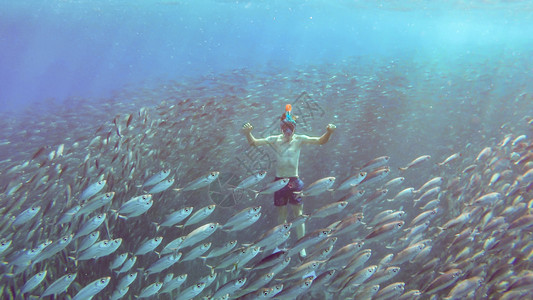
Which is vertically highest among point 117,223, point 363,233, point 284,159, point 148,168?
point 284,159

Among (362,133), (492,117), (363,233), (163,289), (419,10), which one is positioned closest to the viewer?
(163,289)

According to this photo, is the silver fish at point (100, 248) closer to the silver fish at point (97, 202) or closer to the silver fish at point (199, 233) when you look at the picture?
the silver fish at point (97, 202)

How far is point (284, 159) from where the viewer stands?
6441 millimetres

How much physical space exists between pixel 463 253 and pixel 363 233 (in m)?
3.45

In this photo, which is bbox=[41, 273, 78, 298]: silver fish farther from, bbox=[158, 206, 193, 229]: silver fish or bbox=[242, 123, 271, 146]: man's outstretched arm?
bbox=[242, 123, 271, 146]: man's outstretched arm

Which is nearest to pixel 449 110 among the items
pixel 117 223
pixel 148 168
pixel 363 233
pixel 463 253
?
pixel 363 233

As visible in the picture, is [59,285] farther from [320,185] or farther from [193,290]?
[320,185]

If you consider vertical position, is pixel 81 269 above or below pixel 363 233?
above

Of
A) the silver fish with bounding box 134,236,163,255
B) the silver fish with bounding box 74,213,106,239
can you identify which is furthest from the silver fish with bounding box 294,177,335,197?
the silver fish with bounding box 74,213,106,239

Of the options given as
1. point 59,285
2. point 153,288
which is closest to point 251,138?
point 153,288

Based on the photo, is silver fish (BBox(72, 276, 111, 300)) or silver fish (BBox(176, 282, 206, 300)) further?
silver fish (BBox(176, 282, 206, 300))

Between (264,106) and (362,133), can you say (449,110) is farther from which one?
(264,106)

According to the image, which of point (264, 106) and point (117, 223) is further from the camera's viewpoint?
point (264, 106)

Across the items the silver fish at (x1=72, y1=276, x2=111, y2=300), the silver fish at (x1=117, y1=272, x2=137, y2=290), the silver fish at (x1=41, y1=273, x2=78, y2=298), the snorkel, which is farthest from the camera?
the snorkel
